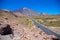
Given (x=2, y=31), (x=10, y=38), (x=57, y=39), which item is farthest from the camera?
(x=2, y=31)

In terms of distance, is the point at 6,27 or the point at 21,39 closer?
the point at 21,39

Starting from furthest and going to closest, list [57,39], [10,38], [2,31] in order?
1. [2,31]
2. [10,38]
3. [57,39]

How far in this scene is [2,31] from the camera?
64.7 ft

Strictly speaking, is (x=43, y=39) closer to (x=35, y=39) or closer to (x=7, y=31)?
(x=35, y=39)

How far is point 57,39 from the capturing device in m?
16.9

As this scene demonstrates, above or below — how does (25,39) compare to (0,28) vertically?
below

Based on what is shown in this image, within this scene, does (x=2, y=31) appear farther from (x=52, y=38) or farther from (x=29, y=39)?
(x=52, y=38)

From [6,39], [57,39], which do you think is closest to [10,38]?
[6,39]

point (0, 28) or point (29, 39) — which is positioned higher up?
point (0, 28)

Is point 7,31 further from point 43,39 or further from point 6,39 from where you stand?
point 43,39

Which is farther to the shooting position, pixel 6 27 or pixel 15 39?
pixel 6 27

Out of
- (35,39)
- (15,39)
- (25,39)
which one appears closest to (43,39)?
(35,39)

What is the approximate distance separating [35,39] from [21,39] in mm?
1591

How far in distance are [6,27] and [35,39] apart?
14.1 feet
